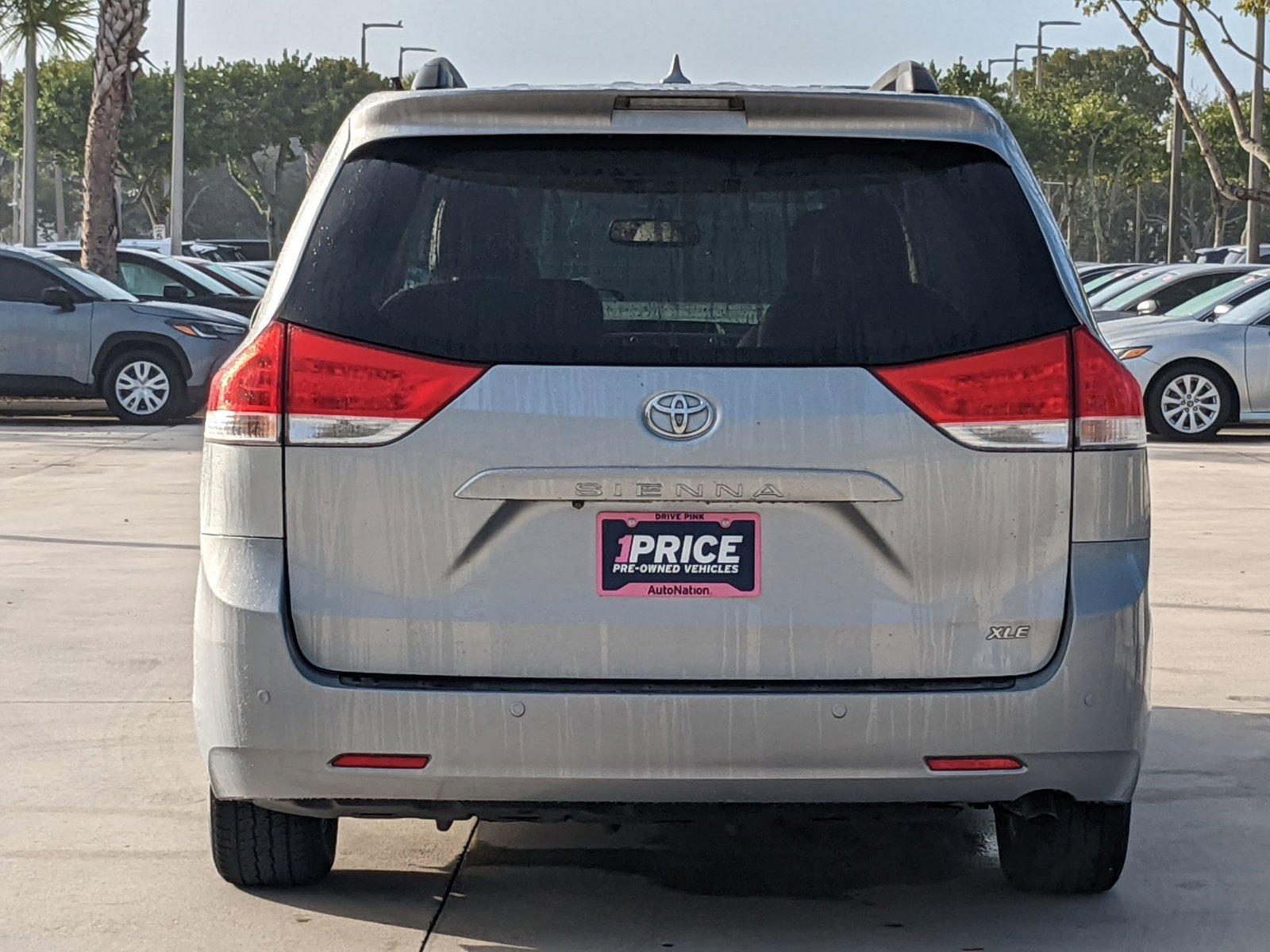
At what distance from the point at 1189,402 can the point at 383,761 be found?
15.1 metres

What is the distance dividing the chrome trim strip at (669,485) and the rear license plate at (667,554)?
0.14 feet

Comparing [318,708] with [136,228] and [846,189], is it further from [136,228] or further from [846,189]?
[136,228]

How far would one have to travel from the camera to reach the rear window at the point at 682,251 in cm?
392

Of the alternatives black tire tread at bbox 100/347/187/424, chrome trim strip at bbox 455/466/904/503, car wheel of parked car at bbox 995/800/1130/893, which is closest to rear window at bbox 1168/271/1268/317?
black tire tread at bbox 100/347/187/424

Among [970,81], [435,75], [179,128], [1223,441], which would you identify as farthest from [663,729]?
[970,81]

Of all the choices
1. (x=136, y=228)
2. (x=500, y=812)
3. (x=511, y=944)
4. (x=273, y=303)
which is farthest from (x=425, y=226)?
(x=136, y=228)

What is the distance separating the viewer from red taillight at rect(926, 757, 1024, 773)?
3.91 meters

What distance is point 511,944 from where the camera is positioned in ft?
14.1

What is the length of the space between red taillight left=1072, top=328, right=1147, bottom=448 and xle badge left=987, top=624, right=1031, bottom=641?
1.21 ft

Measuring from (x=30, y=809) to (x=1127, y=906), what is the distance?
110 inches

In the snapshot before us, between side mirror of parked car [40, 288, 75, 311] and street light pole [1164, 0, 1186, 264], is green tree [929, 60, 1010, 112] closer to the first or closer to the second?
street light pole [1164, 0, 1186, 264]

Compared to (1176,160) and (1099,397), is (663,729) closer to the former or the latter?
(1099,397)

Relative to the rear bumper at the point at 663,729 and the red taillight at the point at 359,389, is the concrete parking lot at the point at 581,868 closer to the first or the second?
the rear bumper at the point at 663,729

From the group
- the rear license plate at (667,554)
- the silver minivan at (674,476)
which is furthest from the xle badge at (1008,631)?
the rear license plate at (667,554)
